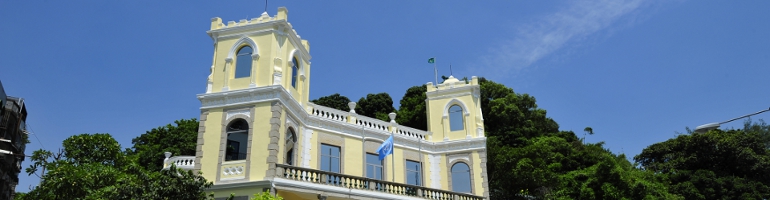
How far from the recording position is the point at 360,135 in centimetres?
2416

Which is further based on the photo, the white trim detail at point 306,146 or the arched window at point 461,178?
the arched window at point 461,178

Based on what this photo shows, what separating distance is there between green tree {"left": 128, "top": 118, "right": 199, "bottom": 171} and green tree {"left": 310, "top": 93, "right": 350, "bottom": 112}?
9045mm

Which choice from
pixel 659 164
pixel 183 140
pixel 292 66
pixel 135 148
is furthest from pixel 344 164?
pixel 659 164

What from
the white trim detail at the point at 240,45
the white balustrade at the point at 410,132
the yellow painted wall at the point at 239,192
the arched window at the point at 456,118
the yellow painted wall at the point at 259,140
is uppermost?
the white trim detail at the point at 240,45

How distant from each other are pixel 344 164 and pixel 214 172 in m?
5.26

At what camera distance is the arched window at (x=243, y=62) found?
21250 mm

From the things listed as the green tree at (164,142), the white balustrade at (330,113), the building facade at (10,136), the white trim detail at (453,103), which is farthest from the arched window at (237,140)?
the building facade at (10,136)

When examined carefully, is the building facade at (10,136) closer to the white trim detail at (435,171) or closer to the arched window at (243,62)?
the arched window at (243,62)

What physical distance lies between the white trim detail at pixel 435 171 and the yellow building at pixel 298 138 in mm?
43

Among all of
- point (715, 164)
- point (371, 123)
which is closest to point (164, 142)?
point (371, 123)

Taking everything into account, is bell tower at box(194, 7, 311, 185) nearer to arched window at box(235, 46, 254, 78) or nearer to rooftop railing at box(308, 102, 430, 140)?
→ arched window at box(235, 46, 254, 78)

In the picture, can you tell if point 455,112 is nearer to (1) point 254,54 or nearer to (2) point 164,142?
(1) point 254,54

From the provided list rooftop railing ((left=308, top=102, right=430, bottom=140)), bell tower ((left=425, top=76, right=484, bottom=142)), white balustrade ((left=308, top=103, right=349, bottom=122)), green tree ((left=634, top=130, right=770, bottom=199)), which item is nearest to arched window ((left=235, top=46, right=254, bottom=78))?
rooftop railing ((left=308, top=102, right=430, bottom=140))

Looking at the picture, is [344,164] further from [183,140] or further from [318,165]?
[183,140]
